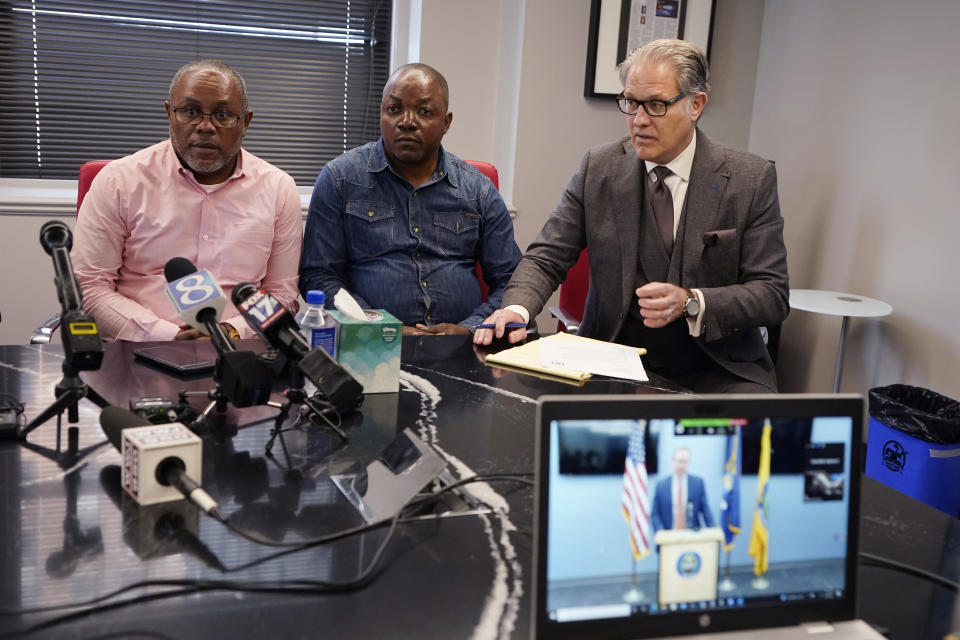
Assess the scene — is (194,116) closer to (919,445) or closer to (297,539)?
(297,539)

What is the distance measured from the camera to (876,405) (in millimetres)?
2854

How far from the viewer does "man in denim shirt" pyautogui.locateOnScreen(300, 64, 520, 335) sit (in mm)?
2482

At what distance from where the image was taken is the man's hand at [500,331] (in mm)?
1958

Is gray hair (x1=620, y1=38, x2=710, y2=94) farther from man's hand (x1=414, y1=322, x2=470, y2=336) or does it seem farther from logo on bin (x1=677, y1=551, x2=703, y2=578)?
logo on bin (x1=677, y1=551, x2=703, y2=578)

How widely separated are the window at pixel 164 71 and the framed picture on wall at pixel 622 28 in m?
0.94

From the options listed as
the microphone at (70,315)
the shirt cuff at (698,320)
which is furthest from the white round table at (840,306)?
the microphone at (70,315)

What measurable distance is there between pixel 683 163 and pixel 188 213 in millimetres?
1319

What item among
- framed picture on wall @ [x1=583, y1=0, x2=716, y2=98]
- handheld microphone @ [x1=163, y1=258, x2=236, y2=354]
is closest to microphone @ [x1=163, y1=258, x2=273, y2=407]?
handheld microphone @ [x1=163, y1=258, x2=236, y2=354]

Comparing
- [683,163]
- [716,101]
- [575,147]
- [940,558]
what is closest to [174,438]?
[940,558]

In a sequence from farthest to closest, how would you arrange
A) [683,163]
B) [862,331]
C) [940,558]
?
1. [862,331]
2. [683,163]
3. [940,558]

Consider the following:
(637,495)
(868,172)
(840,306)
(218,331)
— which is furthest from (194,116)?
(868,172)

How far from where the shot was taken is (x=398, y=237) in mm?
2518

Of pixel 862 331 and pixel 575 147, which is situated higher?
pixel 575 147

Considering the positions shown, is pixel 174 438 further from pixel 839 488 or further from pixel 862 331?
pixel 862 331
